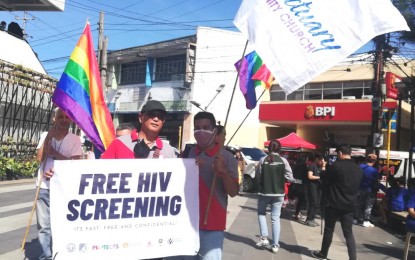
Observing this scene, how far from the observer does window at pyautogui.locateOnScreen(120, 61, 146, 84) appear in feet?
124

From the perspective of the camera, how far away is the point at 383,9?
3.33 metres

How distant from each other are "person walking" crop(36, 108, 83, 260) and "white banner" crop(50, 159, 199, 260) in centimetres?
132

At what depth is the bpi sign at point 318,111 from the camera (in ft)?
87.2

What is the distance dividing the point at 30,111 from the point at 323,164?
471 inches

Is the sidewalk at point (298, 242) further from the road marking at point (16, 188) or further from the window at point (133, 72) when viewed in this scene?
the window at point (133, 72)

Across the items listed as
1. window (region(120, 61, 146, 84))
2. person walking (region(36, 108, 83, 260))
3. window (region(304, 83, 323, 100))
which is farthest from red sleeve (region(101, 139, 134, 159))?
window (region(120, 61, 146, 84))

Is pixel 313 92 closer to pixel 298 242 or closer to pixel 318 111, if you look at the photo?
pixel 318 111

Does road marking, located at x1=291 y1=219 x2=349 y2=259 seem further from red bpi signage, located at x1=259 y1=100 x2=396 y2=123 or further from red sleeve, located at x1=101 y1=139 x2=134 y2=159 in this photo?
red bpi signage, located at x1=259 y1=100 x2=396 y2=123

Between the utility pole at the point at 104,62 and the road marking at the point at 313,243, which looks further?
the utility pole at the point at 104,62

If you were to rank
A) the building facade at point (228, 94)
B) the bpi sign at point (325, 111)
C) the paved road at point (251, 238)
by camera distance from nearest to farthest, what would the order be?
1. the paved road at point (251, 238)
2. the bpi sign at point (325, 111)
3. the building facade at point (228, 94)

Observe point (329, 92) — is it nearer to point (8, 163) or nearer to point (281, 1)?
point (8, 163)

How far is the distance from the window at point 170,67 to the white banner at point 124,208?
101 ft

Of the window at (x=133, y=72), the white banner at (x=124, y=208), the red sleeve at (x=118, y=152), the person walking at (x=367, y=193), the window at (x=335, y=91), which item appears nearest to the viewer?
the white banner at (x=124, y=208)

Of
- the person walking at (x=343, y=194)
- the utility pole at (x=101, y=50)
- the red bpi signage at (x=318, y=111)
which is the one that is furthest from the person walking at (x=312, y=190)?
the red bpi signage at (x=318, y=111)
